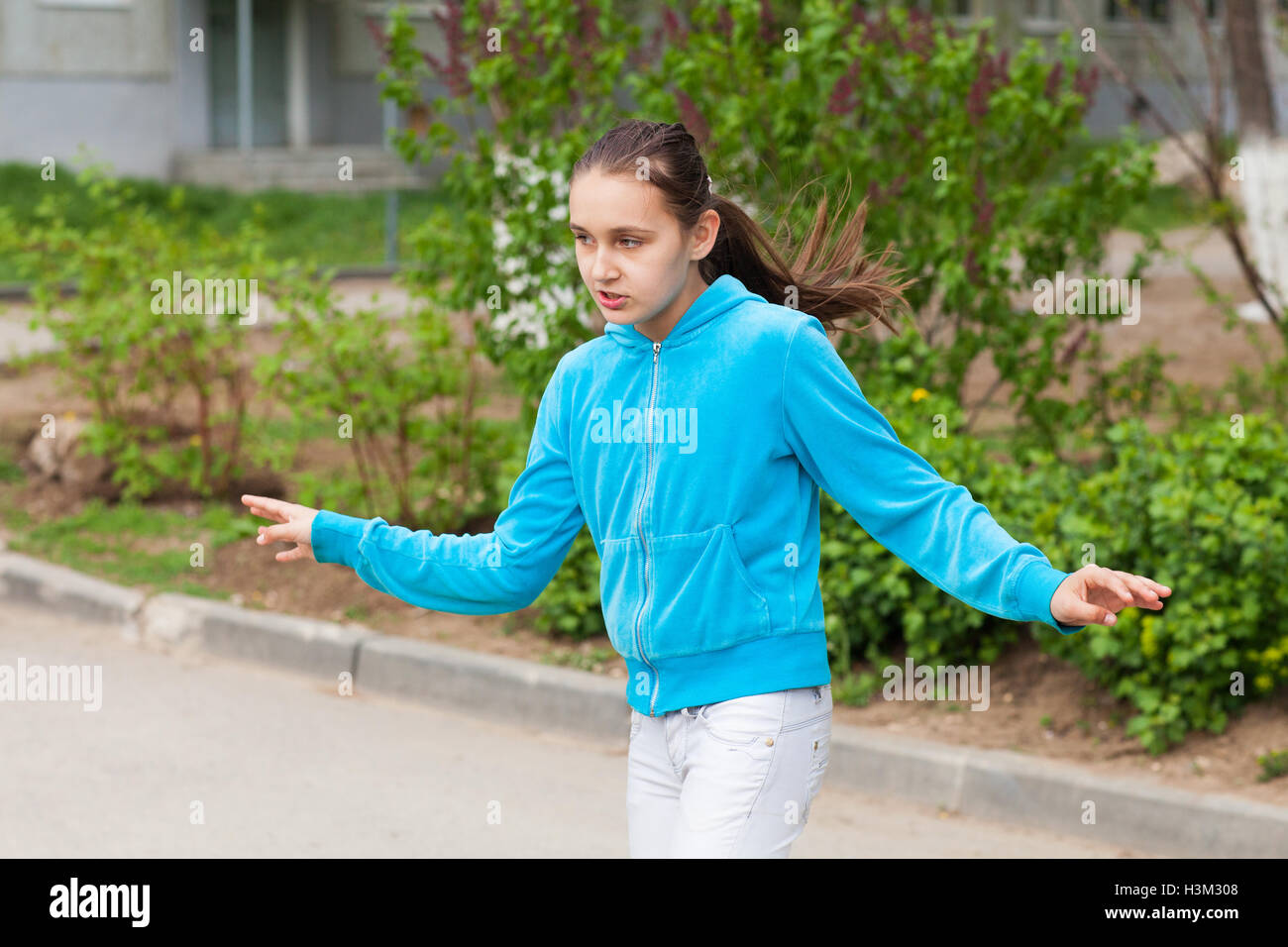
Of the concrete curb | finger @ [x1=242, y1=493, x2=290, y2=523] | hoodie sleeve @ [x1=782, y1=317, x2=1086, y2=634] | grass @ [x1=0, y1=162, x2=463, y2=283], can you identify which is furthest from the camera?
grass @ [x1=0, y1=162, x2=463, y2=283]

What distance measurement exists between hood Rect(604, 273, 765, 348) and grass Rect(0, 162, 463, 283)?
57.0ft

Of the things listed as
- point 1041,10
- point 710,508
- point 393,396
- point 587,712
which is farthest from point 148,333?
point 1041,10

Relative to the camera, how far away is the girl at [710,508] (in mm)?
2477

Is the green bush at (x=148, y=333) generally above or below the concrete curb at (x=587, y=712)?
above

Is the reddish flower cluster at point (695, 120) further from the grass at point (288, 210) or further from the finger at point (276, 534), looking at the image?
the grass at point (288, 210)

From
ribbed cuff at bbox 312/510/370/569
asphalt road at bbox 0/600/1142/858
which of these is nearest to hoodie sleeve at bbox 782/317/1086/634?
ribbed cuff at bbox 312/510/370/569

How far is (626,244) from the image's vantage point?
8.17 feet

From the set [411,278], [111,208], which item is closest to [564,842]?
[411,278]

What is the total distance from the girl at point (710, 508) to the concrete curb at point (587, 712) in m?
2.14

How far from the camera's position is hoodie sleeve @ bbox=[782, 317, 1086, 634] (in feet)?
8.02

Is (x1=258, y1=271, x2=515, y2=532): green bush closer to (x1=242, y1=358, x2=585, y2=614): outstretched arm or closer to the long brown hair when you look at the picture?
the long brown hair

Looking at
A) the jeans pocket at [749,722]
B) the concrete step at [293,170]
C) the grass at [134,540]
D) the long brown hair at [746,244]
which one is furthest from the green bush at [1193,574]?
the concrete step at [293,170]

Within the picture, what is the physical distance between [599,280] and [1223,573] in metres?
2.92

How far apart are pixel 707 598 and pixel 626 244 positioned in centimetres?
57
